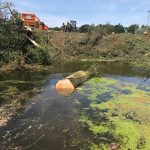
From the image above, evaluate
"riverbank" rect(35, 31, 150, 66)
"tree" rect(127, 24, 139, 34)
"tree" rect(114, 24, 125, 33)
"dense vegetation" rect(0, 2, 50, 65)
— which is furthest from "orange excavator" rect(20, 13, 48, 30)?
"tree" rect(127, 24, 139, 34)

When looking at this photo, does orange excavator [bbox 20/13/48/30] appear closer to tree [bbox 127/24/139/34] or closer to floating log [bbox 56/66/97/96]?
floating log [bbox 56/66/97/96]

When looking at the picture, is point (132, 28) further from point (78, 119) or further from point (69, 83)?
point (78, 119)

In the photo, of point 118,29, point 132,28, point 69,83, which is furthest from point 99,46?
point 69,83

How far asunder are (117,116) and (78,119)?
4.49 feet

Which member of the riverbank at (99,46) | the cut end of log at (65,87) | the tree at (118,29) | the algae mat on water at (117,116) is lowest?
the algae mat on water at (117,116)

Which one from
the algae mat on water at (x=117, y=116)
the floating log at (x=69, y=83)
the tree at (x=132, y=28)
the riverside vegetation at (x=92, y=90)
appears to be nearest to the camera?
the algae mat on water at (x=117, y=116)

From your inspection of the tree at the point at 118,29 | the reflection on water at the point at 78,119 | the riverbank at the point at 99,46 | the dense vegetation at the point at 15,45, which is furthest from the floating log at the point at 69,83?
the tree at the point at 118,29

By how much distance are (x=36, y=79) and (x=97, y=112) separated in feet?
21.6

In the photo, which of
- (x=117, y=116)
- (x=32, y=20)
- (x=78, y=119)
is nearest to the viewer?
(x=78, y=119)

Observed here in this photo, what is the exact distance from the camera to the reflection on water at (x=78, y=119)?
293 inches

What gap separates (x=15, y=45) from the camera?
20.2 metres

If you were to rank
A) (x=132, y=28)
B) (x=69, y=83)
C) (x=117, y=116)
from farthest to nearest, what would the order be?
1. (x=132, y=28)
2. (x=69, y=83)
3. (x=117, y=116)

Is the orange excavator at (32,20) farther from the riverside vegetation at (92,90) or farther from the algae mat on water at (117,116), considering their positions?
the algae mat on water at (117,116)

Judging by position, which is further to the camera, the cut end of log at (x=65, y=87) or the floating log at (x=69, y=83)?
the cut end of log at (x=65, y=87)
